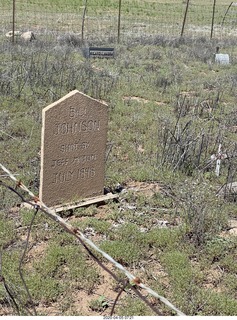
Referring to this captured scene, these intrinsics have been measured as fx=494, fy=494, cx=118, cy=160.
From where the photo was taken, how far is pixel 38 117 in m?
7.91

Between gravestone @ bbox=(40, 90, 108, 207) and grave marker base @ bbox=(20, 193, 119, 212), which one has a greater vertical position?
gravestone @ bbox=(40, 90, 108, 207)

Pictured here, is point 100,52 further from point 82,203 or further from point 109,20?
point 109,20

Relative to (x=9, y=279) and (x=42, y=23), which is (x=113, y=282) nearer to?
(x=9, y=279)

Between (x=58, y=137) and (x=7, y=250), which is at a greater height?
(x=58, y=137)

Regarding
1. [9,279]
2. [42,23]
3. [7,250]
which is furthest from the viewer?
[42,23]

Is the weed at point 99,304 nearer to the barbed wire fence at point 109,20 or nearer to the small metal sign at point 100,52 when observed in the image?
the small metal sign at point 100,52

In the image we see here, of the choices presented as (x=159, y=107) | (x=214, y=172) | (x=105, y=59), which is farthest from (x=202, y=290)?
→ (x=105, y=59)

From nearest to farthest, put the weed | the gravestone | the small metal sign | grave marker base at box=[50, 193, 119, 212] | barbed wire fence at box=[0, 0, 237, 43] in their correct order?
the weed < the gravestone < grave marker base at box=[50, 193, 119, 212] < the small metal sign < barbed wire fence at box=[0, 0, 237, 43]

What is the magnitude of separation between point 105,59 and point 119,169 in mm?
7598

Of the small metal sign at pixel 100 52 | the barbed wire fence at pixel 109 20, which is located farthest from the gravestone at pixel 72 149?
the barbed wire fence at pixel 109 20

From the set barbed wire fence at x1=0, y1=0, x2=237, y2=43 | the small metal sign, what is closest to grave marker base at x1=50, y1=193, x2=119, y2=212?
the small metal sign

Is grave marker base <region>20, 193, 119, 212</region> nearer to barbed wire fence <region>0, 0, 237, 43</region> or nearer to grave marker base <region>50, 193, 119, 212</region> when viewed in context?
grave marker base <region>50, 193, 119, 212</region>

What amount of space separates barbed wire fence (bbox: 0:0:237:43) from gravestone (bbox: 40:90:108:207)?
12183mm

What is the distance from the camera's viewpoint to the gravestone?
195 inches
